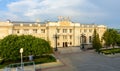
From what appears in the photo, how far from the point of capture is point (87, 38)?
241ft

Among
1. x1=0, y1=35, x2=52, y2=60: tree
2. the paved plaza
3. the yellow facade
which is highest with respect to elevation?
the yellow facade

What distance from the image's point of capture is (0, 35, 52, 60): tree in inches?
1501

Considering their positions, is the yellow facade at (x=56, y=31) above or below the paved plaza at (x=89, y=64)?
above

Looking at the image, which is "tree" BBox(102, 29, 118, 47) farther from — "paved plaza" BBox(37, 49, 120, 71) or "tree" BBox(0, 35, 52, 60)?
"tree" BBox(0, 35, 52, 60)

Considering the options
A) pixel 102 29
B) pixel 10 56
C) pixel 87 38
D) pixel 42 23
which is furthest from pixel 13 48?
pixel 102 29

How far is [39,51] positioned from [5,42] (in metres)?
6.70

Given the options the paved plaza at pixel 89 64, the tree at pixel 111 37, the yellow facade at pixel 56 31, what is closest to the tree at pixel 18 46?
the paved plaza at pixel 89 64

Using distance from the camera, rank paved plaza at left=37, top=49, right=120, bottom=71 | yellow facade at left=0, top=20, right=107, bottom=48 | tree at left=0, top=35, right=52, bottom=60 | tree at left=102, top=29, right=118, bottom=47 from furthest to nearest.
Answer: yellow facade at left=0, top=20, right=107, bottom=48 → tree at left=102, top=29, right=118, bottom=47 → tree at left=0, top=35, right=52, bottom=60 → paved plaza at left=37, top=49, right=120, bottom=71

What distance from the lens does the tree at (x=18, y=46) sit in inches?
1501

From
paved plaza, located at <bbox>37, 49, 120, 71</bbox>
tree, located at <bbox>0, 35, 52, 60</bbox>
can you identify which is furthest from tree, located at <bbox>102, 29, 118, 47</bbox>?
tree, located at <bbox>0, 35, 52, 60</bbox>

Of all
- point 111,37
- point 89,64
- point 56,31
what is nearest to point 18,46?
point 89,64

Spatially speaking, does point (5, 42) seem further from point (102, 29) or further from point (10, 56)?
point (102, 29)

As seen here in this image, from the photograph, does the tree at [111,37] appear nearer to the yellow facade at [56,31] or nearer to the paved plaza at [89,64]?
the yellow facade at [56,31]

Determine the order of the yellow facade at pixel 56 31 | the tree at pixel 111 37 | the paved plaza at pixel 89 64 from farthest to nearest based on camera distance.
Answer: the yellow facade at pixel 56 31 < the tree at pixel 111 37 < the paved plaza at pixel 89 64
